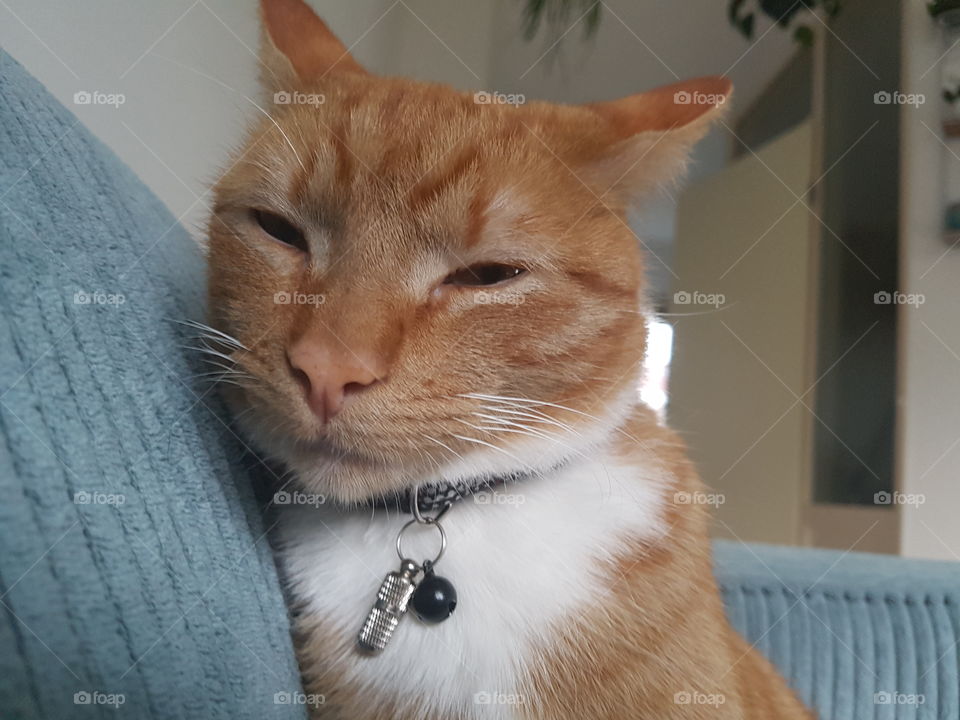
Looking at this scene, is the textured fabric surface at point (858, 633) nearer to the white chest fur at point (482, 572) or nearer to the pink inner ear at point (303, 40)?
the white chest fur at point (482, 572)

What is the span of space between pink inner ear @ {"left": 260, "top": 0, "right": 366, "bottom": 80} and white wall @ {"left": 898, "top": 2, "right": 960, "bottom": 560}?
6.02ft

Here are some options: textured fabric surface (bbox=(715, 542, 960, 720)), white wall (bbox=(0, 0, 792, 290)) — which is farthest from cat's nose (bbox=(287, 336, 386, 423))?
textured fabric surface (bbox=(715, 542, 960, 720))

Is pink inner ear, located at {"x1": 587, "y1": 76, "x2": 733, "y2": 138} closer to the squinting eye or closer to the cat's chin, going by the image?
the squinting eye

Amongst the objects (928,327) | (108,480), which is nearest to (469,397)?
(108,480)

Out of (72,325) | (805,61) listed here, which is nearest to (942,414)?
(805,61)

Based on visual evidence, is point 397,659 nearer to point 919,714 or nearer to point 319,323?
point 319,323

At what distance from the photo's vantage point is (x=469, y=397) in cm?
62

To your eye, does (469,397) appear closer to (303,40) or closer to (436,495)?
(436,495)

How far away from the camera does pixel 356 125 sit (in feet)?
2.37

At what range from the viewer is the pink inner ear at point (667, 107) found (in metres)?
0.79

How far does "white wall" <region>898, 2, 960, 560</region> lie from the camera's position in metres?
1.87

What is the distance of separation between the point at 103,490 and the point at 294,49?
0.66 m

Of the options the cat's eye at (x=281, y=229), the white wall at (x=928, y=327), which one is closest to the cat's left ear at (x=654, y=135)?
the cat's eye at (x=281, y=229)

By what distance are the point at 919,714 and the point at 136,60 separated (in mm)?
1803
